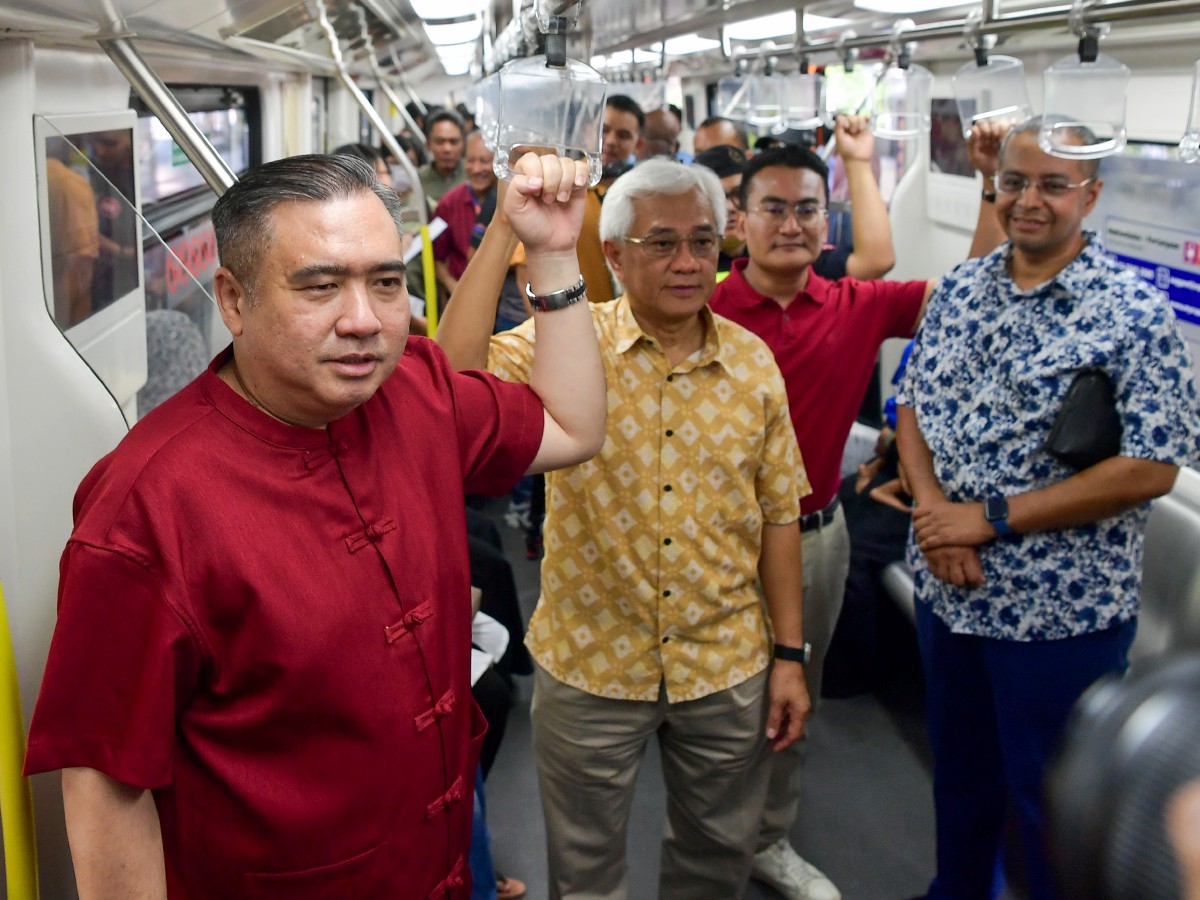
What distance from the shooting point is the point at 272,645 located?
1224 mm

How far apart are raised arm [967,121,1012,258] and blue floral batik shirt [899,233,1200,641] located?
48 centimetres

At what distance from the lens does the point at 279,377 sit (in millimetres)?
1257

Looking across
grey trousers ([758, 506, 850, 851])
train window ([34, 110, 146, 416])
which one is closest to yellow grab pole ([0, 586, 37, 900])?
train window ([34, 110, 146, 416])

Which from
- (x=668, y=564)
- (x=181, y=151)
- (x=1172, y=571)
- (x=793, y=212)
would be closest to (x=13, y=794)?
(x=668, y=564)

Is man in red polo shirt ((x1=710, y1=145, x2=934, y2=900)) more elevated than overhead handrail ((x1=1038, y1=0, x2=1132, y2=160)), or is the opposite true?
overhead handrail ((x1=1038, y1=0, x2=1132, y2=160))

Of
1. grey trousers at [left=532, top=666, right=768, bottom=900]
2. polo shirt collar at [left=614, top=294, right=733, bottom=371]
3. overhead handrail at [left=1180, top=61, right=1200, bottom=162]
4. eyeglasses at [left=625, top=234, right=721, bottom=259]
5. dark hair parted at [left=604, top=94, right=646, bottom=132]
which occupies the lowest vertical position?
grey trousers at [left=532, top=666, right=768, bottom=900]

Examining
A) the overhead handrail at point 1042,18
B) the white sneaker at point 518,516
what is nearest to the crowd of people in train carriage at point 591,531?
the overhead handrail at point 1042,18

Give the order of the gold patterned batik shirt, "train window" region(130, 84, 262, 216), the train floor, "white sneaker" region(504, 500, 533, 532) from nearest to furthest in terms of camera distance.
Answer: the gold patterned batik shirt → the train floor → "train window" region(130, 84, 262, 216) → "white sneaker" region(504, 500, 533, 532)

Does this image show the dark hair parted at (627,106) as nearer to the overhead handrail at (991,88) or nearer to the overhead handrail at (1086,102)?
the overhead handrail at (991,88)

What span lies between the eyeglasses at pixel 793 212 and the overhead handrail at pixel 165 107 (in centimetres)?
136

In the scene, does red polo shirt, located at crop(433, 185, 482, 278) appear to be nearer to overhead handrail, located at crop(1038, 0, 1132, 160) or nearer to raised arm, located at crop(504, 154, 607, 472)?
overhead handrail, located at crop(1038, 0, 1132, 160)

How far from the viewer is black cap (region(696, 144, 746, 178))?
4.21 meters

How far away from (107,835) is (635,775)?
4.10 feet

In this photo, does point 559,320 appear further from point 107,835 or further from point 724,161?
point 724,161
